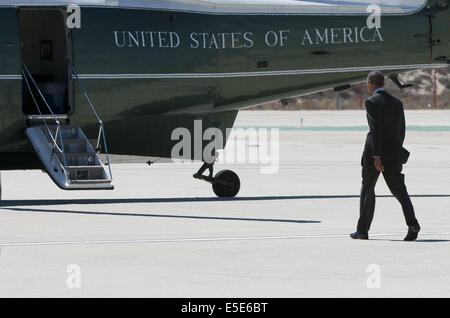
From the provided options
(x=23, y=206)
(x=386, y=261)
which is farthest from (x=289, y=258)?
(x=23, y=206)

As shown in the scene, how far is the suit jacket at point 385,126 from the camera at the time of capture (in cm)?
1493

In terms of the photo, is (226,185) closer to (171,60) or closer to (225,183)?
(225,183)

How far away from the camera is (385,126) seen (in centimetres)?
1500

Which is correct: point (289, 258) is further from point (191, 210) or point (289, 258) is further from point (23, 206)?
point (23, 206)

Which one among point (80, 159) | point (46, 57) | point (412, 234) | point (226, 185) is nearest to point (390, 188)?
point (412, 234)

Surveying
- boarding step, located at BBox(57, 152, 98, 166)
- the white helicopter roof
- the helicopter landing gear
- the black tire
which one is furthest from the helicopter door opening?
the black tire

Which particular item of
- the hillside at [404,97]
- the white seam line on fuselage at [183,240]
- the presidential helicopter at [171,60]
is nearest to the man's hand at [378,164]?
the white seam line on fuselage at [183,240]

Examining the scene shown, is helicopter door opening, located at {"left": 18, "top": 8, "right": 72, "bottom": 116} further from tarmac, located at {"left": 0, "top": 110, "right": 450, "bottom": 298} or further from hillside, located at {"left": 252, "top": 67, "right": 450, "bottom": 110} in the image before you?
hillside, located at {"left": 252, "top": 67, "right": 450, "bottom": 110}

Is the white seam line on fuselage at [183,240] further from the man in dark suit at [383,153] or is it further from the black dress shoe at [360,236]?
the man in dark suit at [383,153]

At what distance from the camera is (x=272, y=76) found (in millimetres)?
21891

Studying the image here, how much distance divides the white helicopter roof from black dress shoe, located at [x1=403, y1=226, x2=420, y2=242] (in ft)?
24.8

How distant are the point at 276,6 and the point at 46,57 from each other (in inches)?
162
